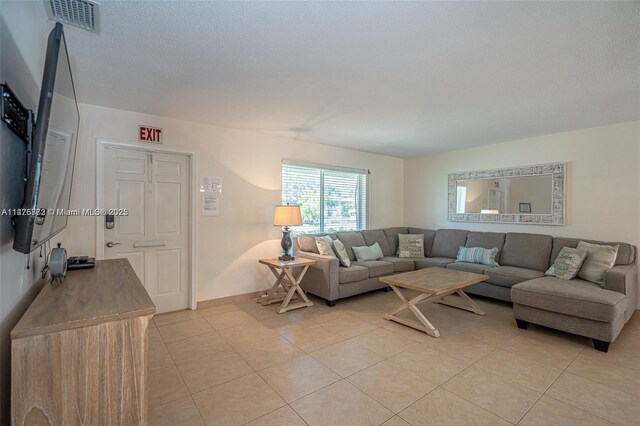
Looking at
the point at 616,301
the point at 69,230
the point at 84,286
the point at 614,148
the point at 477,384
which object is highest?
the point at 614,148

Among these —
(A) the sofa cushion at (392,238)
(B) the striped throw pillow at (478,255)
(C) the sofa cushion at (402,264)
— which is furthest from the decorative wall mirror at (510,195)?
(C) the sofa cushion at (402,264)

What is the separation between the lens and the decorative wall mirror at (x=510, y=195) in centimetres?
417

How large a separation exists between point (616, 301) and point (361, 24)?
10.2 ft

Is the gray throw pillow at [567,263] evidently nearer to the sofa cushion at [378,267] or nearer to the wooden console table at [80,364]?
the sofa cushion at [378,267]

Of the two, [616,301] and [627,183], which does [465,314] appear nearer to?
[616,301]

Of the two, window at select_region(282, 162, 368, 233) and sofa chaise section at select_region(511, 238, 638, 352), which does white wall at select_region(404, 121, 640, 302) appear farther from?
window at select_region(282, 162, 368, 233)

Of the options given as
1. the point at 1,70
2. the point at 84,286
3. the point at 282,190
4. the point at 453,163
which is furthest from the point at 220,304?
the point at 453,163

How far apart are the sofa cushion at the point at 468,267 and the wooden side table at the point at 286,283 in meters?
2.06

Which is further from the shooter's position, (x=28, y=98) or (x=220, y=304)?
(x=220, y=304)

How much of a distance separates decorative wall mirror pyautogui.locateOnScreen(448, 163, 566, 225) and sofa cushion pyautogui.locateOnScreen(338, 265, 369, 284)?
2237 millimetres

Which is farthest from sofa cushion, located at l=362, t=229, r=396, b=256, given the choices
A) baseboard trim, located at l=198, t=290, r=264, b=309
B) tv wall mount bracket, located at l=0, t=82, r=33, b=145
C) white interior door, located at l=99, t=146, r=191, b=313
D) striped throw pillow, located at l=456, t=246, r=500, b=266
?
tv wall mount bracket, located at l=0, t=82, r=33, b=145

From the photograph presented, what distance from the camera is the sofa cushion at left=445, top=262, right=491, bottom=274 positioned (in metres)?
4.06

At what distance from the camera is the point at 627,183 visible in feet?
11.9

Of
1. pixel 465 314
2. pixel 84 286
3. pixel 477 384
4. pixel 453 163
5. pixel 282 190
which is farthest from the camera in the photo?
pixel 453 163
